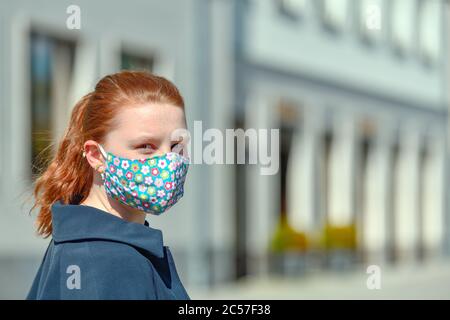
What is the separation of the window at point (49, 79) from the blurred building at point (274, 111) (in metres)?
0.02

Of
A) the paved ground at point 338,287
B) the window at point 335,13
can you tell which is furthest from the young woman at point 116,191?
the window at point 335,13

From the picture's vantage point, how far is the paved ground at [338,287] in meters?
15.7

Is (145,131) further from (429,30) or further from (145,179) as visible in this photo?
(429,30)

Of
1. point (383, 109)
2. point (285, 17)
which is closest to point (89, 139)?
point (285, 17)

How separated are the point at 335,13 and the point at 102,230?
A: 21220 mm

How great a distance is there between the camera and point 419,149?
2838 centimetres

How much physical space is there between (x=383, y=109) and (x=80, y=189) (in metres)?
23.2

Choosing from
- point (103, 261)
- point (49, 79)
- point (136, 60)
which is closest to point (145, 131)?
point (103, 261)

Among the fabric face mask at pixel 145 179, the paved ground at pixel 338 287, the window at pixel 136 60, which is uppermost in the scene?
the window at pixel 136 60

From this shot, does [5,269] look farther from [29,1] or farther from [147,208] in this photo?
[147,208]

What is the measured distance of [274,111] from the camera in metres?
20.2

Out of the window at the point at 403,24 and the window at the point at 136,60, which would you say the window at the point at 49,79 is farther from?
the window at the point at 403,24

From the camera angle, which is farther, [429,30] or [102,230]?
[429,30]

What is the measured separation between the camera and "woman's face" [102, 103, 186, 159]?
1956 millimetres
